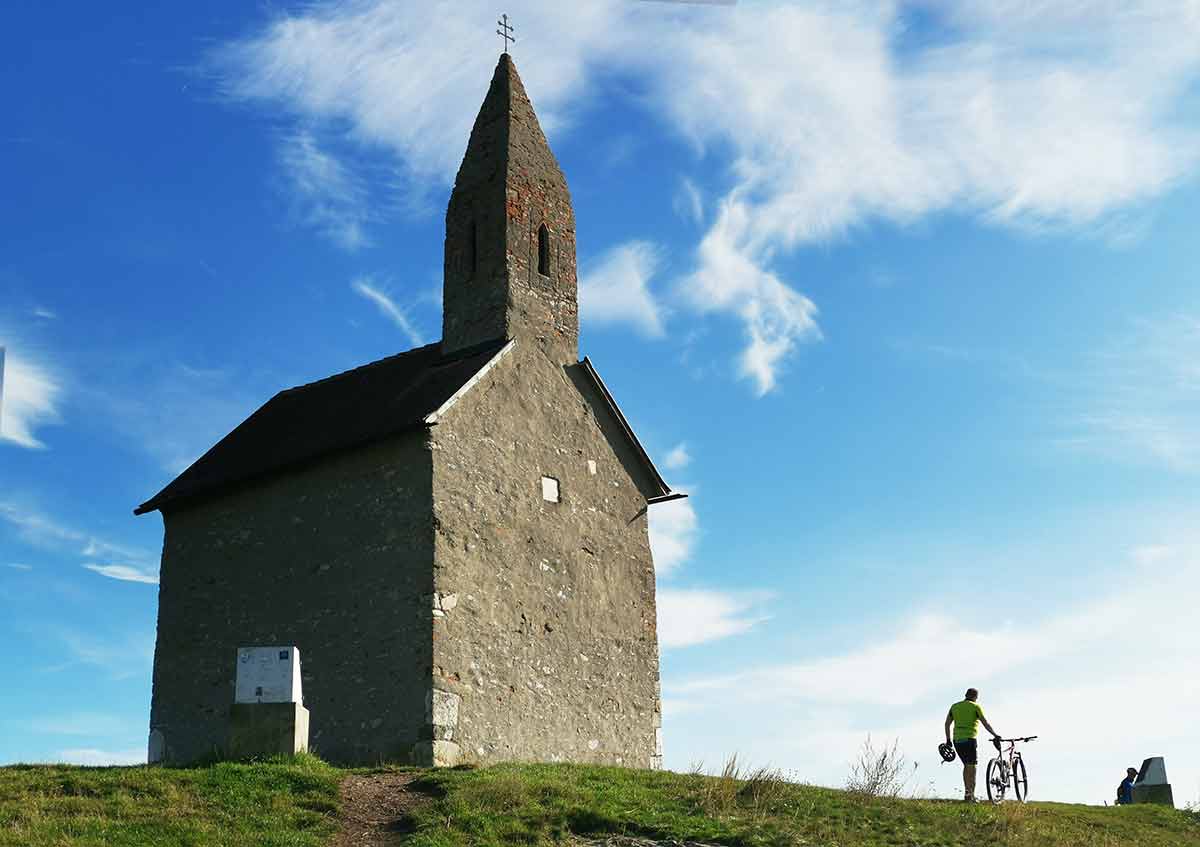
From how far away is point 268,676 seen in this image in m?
19.3

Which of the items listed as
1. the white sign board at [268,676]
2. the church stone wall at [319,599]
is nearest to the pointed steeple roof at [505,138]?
the church stone wall at [319,599]

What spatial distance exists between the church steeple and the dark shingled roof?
32.1 inches

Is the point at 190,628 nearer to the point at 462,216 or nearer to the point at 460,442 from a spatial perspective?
the point at 460,442

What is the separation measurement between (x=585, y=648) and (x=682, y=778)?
17.5ft

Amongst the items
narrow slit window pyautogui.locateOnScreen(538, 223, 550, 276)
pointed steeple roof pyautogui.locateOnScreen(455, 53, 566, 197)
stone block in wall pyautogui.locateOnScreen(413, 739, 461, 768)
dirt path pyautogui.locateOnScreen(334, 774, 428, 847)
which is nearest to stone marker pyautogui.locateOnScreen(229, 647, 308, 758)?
dirt path pyautogui.locateOnScreen(334, 774, 428, 847)

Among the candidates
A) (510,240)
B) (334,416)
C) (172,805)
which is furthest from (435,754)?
(510,240)

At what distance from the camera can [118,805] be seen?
16422 mm

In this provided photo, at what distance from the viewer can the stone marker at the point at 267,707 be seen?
18984 millimetres

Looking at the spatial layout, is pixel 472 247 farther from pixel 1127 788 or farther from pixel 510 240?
pixel 1127 788

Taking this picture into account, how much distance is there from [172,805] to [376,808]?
8.12ft

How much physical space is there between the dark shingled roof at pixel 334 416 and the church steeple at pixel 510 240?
2.67ft

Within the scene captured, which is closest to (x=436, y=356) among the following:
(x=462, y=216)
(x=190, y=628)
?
(x=462, y=216)

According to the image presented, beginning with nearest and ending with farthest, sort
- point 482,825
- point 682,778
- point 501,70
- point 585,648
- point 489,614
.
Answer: point 482,825, point 682,778, point 489,614, point 585,648, point 501,70

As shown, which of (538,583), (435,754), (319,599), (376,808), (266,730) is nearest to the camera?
(376,808)
